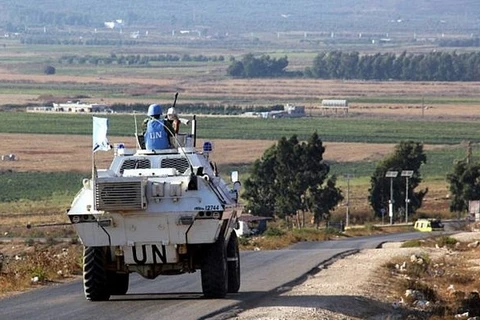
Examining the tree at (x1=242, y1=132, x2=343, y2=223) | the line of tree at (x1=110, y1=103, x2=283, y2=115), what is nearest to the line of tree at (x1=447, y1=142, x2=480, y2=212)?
the tree at (x1=242, y1=132, x2=343, y2=223)

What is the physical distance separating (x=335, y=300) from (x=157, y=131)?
12.6 ft

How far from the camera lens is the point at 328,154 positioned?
120m

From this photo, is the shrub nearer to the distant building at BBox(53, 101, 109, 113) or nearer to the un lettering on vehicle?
the un lettering on vehicle

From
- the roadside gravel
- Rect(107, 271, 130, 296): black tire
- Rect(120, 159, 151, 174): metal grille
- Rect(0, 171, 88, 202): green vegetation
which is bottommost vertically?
Rect(0, 171, 88, 202): green vegetation

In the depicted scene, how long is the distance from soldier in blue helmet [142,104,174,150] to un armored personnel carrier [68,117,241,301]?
26cm

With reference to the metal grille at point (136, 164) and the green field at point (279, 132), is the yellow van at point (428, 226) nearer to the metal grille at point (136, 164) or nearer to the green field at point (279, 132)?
the green field at point (279, 132)

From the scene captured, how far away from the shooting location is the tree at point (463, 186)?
86.2m

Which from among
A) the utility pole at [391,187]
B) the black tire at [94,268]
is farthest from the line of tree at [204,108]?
the black tire at [94,268]

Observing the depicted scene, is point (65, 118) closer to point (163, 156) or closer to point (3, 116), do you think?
point (3, 116)

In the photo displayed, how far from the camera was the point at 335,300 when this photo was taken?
24.5 metres

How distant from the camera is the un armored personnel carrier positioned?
22516mm

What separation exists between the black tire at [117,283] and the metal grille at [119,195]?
195 cm

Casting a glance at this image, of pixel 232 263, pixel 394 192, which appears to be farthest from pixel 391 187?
pixel 232 263

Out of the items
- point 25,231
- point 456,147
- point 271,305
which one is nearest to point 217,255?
point 271,305
